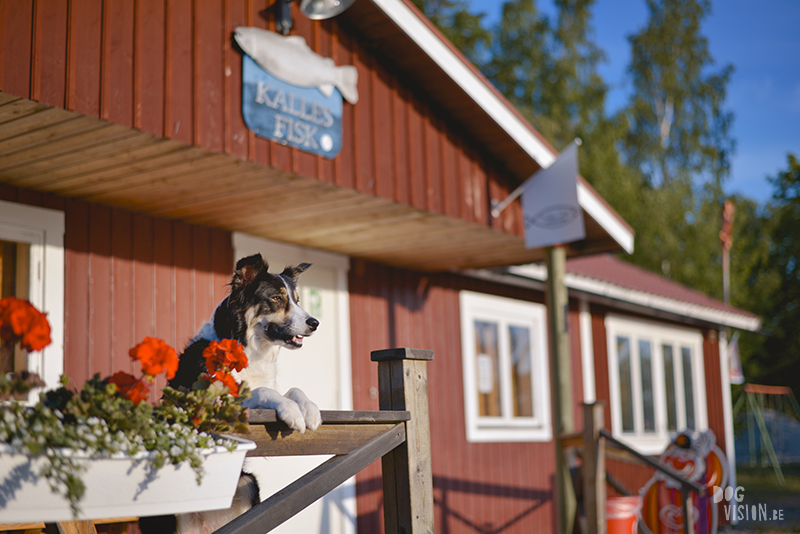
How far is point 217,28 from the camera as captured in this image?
160 inches

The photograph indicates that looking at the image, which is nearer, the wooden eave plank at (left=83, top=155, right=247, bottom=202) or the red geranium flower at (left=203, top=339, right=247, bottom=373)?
the red geranium flower at (left=203, top=339, right=247, bottom=373)

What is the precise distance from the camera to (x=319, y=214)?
5051mm

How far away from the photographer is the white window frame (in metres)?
4.16

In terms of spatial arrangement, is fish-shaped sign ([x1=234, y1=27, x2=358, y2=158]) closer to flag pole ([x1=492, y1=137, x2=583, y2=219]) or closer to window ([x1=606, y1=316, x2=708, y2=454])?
flag pole ([x1=492, y1=137, x2=583, y2=219])

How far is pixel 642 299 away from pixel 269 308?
774 cm

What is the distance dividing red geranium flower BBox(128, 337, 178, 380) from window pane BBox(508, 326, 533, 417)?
249 inches

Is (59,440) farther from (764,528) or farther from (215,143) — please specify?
(764,528)

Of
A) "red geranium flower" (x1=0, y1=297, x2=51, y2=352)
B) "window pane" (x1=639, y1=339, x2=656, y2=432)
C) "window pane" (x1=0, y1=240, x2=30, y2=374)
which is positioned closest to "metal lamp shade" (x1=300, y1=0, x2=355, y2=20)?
"window pane" (x1=0, y1=240, x2=30, y2=374)

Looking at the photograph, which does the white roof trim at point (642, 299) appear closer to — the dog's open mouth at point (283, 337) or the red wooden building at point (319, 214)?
the red wooden building at point (319, 214)

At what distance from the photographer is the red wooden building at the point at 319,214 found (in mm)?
3564

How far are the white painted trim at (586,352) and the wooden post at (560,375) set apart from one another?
2.87 m

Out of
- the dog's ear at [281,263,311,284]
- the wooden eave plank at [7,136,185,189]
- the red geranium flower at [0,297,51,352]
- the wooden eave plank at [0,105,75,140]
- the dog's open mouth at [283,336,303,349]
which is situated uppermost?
the wooden eave plank at [0,105,75,140]

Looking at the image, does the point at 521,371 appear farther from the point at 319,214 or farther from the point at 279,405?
the point at 279,405

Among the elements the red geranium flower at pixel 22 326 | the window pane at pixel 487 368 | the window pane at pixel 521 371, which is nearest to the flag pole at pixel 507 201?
the window pane at pixel 487 368
